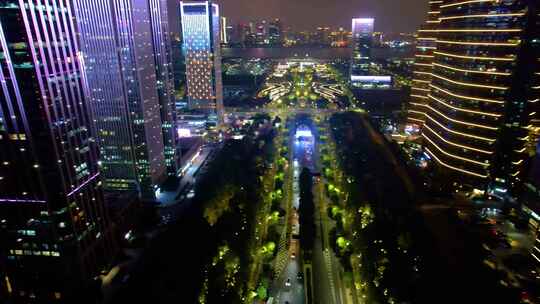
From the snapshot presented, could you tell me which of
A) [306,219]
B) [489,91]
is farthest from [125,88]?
[489,91]

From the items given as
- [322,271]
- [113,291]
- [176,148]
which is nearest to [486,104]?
[322,271]

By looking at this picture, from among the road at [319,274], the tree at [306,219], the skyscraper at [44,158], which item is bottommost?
the road at [319,274]

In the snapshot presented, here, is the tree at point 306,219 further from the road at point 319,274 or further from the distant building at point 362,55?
the distant building at point 362,55

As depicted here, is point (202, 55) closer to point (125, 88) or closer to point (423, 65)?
point (125, 88)

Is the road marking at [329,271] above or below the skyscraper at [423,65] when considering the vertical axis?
below

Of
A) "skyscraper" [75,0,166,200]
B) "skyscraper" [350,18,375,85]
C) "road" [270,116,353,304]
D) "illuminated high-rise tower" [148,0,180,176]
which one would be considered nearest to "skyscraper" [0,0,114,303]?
"skyscraper" [75,0,166,200]

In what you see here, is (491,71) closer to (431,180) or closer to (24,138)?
(431,180)

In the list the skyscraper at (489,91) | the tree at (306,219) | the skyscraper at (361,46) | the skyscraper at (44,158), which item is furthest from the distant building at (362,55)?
the skyscraper at (44,158)
